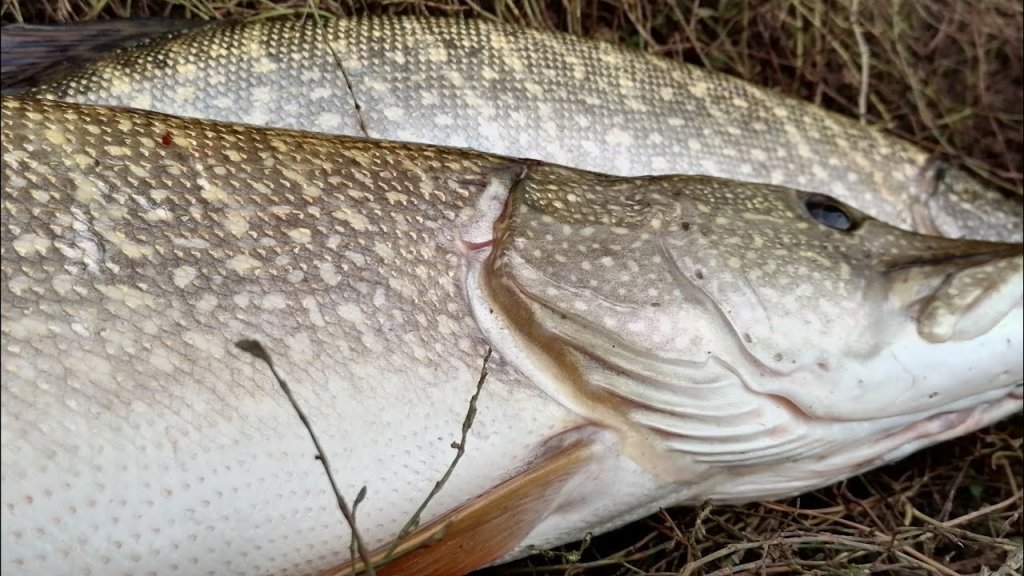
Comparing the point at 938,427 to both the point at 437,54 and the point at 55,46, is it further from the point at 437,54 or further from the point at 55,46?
the point at 55,46

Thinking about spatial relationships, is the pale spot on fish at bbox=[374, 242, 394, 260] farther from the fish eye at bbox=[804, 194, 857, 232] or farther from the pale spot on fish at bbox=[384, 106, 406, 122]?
the fish eye at bbox=[804, 194, 857, 232]

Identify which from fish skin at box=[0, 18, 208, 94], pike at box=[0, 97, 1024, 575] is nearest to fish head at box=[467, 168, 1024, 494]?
pike at box=[0, 97, 1024, 575]

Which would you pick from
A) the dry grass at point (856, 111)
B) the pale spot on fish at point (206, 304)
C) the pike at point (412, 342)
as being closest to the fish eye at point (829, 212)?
the pike at point (412, 342)

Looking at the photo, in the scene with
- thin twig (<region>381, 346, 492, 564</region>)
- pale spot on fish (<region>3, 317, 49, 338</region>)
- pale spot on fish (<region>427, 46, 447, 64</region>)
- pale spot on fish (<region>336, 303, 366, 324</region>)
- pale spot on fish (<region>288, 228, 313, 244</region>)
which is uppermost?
pale spot on fish (<region>427, 46, 447, 64</region>)

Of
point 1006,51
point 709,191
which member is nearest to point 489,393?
point 709,191

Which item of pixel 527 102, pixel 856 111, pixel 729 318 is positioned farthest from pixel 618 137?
pixel 856 111

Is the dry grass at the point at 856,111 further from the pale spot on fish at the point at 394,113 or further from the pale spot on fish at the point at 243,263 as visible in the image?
the pale spot on fish at the point at 243,263
